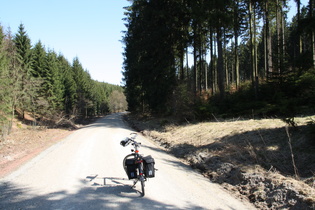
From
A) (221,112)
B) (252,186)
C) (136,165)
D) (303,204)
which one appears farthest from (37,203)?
(221,112)

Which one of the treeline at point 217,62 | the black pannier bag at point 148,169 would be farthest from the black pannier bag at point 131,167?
the treeline at point 217,62

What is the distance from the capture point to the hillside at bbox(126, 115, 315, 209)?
180 inches

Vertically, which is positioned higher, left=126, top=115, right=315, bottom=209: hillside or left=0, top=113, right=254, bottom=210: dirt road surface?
left=126, top=115, right=315, bottom=209: hillside

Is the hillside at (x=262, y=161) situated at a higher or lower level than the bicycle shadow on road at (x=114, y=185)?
higher

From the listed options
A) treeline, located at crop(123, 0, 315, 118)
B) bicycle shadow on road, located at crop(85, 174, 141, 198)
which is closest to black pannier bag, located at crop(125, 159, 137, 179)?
bicycle shadow on road, located at crop(85, 174, 141, 198)

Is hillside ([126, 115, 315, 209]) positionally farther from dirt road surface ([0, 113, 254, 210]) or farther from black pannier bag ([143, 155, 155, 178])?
black pannier bag ([143, 155, 155, 178])

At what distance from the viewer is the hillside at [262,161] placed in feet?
15.0

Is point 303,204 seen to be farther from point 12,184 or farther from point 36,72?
point 36,72

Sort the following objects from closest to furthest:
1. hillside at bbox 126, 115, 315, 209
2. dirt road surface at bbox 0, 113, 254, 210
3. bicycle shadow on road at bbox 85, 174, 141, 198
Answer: dirt road surface at bbox 0, 113, 254, 210
hillside at bbox 126, 115, 315, 209
bicycle shadow on road at bbox 85, 174, 141, 198

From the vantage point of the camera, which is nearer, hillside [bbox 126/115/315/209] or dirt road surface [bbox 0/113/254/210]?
dirt road surface [bbox 0/113/254/210]

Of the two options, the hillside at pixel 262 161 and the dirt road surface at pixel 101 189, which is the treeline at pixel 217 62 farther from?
the dirt road surface at pixel 101 189

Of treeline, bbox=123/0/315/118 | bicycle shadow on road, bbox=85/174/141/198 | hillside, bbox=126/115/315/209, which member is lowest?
bicycle shadow on road, bbox=85/174/141/198

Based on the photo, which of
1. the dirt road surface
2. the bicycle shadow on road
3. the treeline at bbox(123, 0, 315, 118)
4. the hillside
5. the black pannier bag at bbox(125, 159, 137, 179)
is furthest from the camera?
the treeline at bbox(123, 0, 315, 118)

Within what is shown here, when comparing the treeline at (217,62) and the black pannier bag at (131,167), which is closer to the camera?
the black pannier bag at (131,167)
